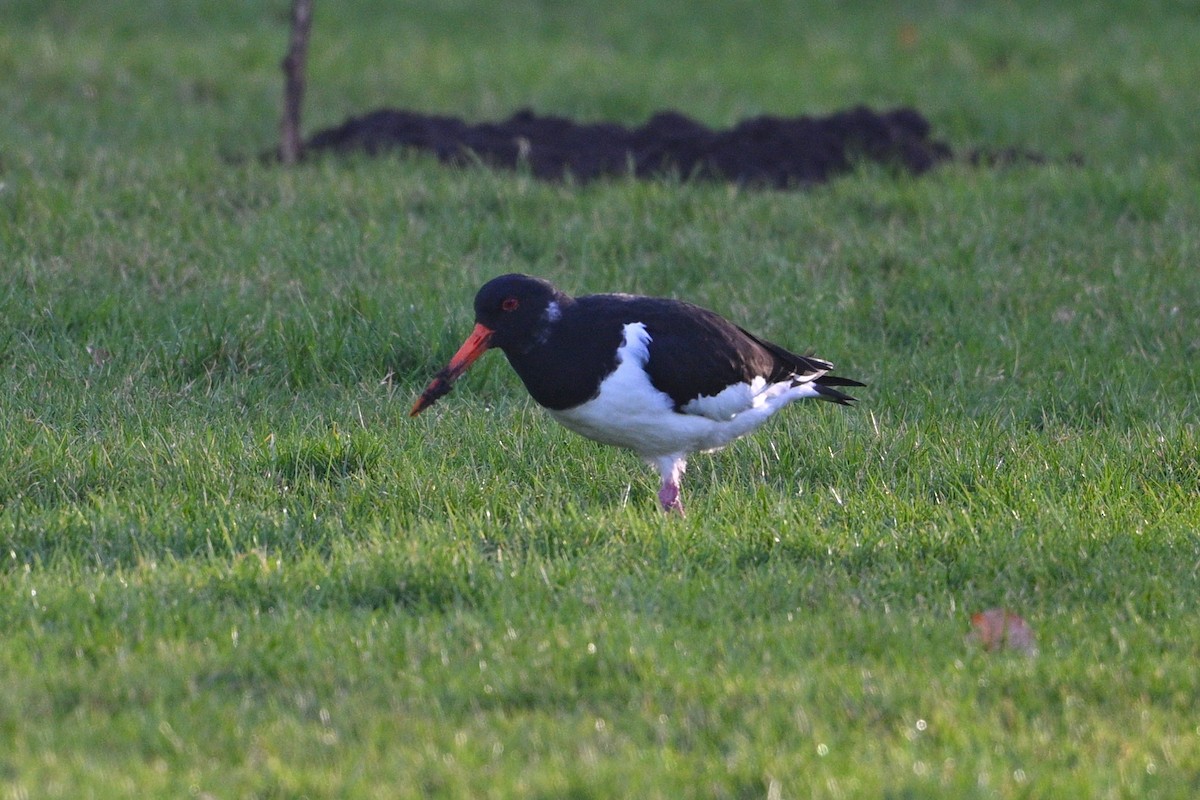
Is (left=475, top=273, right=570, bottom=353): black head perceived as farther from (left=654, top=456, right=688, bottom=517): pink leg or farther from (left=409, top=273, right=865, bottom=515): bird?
(left=654, top=456, right=688, bottom=517): pink leg

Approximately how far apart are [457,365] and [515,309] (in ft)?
0.96

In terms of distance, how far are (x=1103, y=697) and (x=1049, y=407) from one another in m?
2.98

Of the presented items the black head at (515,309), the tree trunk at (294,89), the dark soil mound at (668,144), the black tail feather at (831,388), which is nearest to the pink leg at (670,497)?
the black head at (515,309)

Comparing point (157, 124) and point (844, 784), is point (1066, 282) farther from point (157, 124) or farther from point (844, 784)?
point (157, 124)

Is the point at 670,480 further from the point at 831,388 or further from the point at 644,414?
the point at 831,388

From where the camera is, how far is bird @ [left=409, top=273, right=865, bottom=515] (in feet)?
17.0

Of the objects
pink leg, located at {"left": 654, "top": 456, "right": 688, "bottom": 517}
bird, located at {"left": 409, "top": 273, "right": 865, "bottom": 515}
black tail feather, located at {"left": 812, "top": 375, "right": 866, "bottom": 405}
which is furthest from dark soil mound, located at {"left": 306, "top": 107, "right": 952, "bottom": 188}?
pink leg, located at {"left": 654, "top": 456, "right": 688, "bottom": 517}

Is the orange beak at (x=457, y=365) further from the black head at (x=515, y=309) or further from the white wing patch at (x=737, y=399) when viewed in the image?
the white wing patch at (x=737, y=399)

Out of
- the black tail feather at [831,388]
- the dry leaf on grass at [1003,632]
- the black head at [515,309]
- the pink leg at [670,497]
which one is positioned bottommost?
the pink leg at [670,497]

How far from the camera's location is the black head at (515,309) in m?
5.22

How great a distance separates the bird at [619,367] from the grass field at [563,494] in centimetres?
26

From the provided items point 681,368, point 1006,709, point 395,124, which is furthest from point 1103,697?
point 395,124

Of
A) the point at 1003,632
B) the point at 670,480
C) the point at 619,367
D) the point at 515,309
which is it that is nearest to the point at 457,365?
the point at 515,309

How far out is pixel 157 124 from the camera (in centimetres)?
1116
